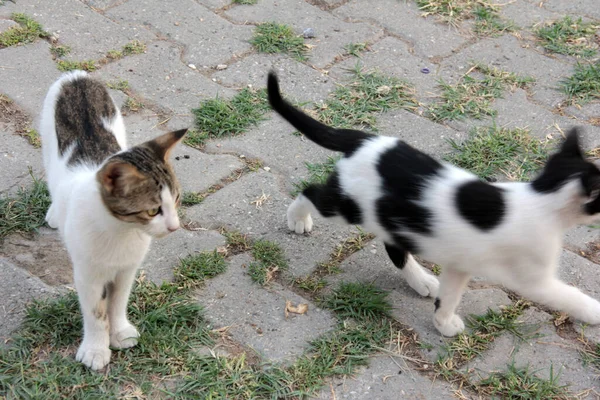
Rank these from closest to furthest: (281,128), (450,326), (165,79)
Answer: (450,326)
(281,128)
(165,79)

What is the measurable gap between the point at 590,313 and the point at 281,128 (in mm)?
1899

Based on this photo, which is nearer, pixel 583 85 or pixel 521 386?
pixel 521 386

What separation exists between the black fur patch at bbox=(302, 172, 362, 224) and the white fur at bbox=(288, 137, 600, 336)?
0.03 m

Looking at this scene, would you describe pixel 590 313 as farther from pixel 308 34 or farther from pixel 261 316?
pixel 308 34

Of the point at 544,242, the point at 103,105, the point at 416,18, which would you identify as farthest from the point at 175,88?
the point at 544,242

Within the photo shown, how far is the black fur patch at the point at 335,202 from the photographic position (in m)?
3.03

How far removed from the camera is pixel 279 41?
4746mm

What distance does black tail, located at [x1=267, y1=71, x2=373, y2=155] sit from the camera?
120 inches

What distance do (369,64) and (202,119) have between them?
1.14m

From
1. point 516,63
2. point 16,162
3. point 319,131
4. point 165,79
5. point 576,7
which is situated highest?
point 319,131

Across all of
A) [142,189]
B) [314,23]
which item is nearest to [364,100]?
[314,23]

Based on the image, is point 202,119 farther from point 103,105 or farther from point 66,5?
point 66,5

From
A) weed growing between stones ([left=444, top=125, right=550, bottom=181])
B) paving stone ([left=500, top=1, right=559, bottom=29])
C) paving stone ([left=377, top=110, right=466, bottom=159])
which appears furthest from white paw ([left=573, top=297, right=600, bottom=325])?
paving stone ([left=500, top=1, right=559, bottom=29])

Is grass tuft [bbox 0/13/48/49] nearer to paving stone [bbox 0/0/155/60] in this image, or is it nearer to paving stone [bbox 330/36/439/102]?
paving stone [bbox 0/0/155/60]
